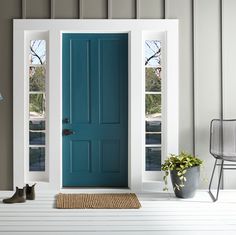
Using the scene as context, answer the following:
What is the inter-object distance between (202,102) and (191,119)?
0.86 feet

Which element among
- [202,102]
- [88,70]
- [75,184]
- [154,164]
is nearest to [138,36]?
[88,70]

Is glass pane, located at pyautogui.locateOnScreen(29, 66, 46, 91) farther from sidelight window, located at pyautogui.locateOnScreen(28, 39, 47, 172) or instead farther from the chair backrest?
the chair backrest

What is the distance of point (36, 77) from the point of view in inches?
228

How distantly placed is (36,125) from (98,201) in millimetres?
1383

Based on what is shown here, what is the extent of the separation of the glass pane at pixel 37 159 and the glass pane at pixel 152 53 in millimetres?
1803

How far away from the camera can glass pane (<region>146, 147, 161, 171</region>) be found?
584 cm

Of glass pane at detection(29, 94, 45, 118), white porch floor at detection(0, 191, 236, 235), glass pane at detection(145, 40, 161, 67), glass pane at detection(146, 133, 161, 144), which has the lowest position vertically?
white porch floor at detection(0, 191, 236, 235)

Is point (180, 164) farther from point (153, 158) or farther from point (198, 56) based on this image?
point (198, 56)

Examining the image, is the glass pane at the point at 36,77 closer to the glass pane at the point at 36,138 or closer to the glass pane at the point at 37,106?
the glass pane at the point at 37,106

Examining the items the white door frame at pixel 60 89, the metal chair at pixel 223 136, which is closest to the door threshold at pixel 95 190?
the white door frame at pixel 60 89

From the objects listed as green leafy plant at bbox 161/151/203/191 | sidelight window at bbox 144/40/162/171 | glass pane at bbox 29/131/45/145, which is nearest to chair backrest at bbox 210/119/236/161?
green leafy plant at bbox 161/151/203/191

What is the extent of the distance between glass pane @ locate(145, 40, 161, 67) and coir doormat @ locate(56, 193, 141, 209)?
1.72 meters

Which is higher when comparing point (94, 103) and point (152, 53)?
point (152, 53)

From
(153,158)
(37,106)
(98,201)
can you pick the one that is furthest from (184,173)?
(37,106)
